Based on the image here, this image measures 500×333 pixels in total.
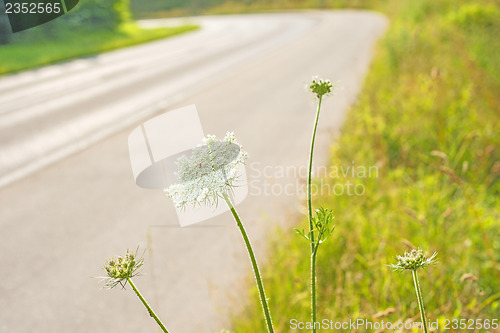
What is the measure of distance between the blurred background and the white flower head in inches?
10.3

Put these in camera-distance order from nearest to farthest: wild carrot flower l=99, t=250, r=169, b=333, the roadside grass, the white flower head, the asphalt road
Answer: the white flower head → wild carrot flower l=99, t=250, r=169, b=333 → the roadside grass → the asphalt road

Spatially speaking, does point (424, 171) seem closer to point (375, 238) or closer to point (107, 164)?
point (375, 238)

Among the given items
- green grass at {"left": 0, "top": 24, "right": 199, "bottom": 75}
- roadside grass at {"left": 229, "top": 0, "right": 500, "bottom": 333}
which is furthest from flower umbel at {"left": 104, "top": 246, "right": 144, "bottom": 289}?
green grass at {"left": 0, "top": 24, "right": 199, "bottom": 75}

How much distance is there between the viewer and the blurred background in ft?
9.66

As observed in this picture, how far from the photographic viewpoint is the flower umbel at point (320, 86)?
0.81m

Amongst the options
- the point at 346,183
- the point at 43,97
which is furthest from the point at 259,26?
the point at 346,183

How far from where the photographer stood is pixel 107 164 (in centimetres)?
651

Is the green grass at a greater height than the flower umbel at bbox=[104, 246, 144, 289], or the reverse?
the flower umbel at bbox=[104, 246, 144, 289]

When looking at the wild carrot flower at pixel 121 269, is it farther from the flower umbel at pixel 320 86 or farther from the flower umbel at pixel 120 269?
the flower umbel at pixel 320 86

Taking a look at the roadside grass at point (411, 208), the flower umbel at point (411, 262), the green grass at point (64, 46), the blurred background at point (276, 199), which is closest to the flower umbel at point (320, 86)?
the blurred background at point (276, 199)

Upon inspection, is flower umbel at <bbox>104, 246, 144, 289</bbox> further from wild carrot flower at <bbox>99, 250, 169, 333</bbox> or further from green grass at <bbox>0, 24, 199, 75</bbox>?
green grass at <bbox>0, 24, 199, 75</bbox>

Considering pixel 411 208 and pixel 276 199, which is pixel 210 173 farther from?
pixel 276 199

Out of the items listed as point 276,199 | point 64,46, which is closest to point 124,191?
point 276,199

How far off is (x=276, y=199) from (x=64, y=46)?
49.9ft
